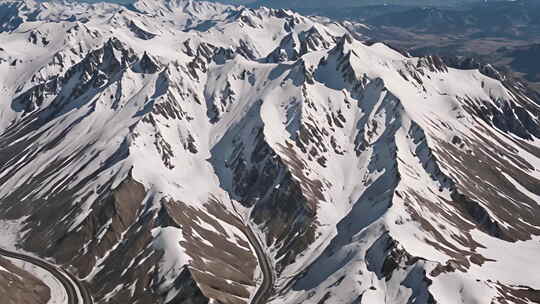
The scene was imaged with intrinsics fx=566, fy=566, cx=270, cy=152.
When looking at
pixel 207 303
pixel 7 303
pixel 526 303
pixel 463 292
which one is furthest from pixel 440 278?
pixel 7 303

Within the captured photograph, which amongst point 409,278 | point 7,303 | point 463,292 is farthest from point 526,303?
point 7,303

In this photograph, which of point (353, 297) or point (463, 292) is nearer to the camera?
point (463, 292)

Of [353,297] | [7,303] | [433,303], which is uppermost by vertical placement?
[433,303]

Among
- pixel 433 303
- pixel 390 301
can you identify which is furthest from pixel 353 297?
pixel 433 303

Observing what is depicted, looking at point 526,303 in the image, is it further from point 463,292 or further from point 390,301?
point 390,301

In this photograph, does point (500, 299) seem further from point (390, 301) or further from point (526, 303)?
point (390, 301)

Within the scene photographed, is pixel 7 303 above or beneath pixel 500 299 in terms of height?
beneath

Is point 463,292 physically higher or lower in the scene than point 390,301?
higher
